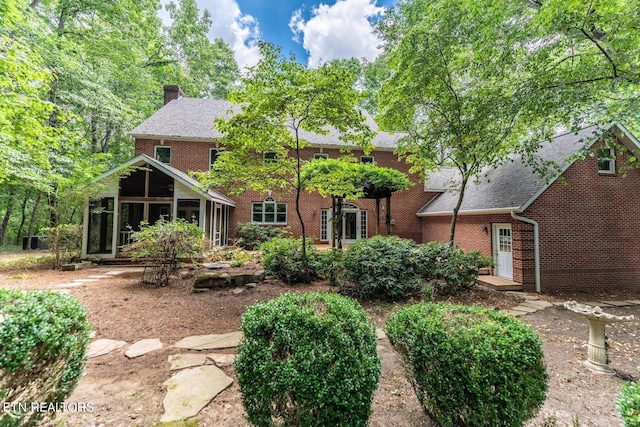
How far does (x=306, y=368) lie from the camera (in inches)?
73.9

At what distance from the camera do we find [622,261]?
27.5 ft

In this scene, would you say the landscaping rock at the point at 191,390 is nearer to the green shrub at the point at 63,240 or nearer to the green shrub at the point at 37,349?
the green shrub at the point at 37,349

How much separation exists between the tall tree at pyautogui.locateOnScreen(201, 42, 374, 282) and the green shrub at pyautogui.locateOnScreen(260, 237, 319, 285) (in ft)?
6.73

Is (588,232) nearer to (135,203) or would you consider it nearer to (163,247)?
(163,247)

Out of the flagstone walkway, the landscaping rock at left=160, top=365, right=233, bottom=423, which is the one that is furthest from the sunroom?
the landscaping rock at left=160, top=365, right=233, bottom=423

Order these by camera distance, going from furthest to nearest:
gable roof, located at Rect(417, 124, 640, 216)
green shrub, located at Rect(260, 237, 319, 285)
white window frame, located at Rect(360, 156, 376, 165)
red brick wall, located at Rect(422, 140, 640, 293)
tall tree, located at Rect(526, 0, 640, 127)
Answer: white window frame, located at Rect(360, 156, 376, 165)
red brick wall, located at Rect(422, 140, 640, 293)
gable roof, located at Rect(417, 124, 640, 216)
green shrub, located at Rect(260, 237, 319, 285)
tall tree, located at Rect(526, 0, 640, 127)

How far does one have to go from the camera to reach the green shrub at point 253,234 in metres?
A: 14.0

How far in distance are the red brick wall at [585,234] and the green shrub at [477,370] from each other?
782 centimetres

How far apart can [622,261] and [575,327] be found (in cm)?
578

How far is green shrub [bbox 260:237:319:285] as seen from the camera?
7246mm

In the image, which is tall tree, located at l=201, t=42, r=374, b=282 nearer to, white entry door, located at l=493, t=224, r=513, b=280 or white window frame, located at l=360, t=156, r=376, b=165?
white entry door, located at l=493, t=224, r=513, b=280

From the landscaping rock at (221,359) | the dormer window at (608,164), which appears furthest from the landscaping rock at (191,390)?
the dormer window at (608,164)

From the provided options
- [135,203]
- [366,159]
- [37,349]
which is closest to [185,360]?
[37,349]

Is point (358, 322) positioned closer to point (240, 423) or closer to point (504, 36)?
point (240, 423)
